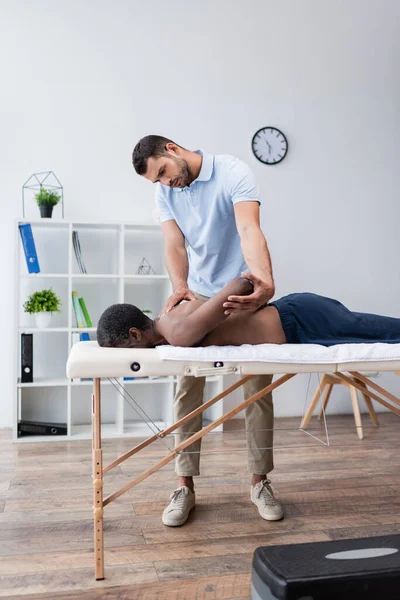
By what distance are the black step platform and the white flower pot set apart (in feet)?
6.87

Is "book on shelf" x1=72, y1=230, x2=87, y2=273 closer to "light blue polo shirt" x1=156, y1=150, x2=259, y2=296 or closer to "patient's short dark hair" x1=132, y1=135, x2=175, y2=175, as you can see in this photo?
"light blue polo shirt" x1=156, y1=150, x2=259, y2=296

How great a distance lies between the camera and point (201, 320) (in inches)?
68.6

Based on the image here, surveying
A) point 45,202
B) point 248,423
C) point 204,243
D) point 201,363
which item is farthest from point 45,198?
point 201,363

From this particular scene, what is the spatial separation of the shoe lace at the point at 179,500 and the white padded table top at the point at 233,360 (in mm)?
608

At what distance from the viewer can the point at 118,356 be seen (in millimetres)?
1599

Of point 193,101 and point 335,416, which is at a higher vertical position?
point 193,101

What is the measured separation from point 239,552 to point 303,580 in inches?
22.8

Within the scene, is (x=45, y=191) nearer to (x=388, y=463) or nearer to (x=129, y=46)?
(x=129, y=46)

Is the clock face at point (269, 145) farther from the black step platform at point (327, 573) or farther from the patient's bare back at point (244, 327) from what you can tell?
the black step platform at point (327, 573)

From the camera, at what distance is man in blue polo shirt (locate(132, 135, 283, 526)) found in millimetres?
1995

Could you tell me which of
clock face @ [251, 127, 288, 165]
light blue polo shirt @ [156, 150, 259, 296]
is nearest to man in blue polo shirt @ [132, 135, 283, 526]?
light blue polo shirt @ [156, 150, 259, 296]

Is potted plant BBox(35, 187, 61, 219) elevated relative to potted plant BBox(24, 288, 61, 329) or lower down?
elevated

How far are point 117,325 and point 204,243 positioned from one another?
20.1 inches

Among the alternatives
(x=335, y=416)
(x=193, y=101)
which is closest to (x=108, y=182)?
(x=193, y=101)
